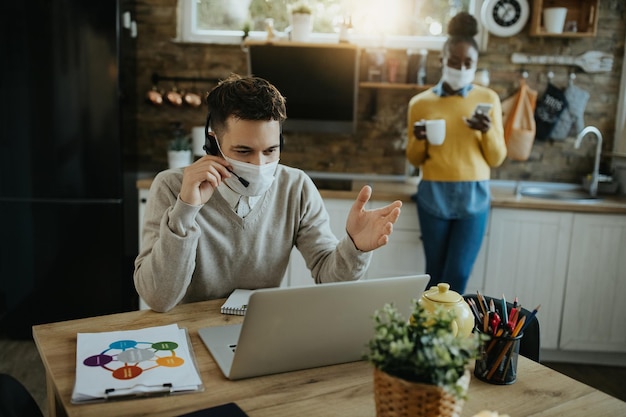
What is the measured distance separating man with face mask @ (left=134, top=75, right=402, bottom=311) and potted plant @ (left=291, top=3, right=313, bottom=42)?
5.36ft

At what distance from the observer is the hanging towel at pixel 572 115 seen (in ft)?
11.1

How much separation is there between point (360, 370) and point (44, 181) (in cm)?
240

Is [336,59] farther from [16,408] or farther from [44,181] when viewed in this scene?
[16,408]

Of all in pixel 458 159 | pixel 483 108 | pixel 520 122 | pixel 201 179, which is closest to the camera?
pixel 201 179

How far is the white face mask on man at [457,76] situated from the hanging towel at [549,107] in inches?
34.9

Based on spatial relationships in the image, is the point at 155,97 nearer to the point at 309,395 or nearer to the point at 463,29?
the point at 463,29

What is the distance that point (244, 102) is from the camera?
151 cm

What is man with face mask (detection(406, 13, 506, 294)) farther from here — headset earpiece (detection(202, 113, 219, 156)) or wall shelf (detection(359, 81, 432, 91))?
headset earpiece (detection(202, 113, 219, 156))

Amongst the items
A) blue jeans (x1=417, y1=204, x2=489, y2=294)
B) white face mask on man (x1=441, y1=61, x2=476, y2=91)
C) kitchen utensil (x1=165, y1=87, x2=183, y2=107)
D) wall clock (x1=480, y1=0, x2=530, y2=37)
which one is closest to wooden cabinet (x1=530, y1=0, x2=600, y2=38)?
wall clock (x1=480, y1=0, x2=530, y2=37)

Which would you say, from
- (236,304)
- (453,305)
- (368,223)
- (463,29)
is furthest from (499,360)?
(463,29)

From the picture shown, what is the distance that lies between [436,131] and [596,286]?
125 centimetres

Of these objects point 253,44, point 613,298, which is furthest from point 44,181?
point 613,298

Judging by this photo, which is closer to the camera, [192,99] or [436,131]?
[436,131]

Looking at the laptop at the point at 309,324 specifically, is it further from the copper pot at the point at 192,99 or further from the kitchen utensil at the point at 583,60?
the kitchen utensil at the point at 583,60
